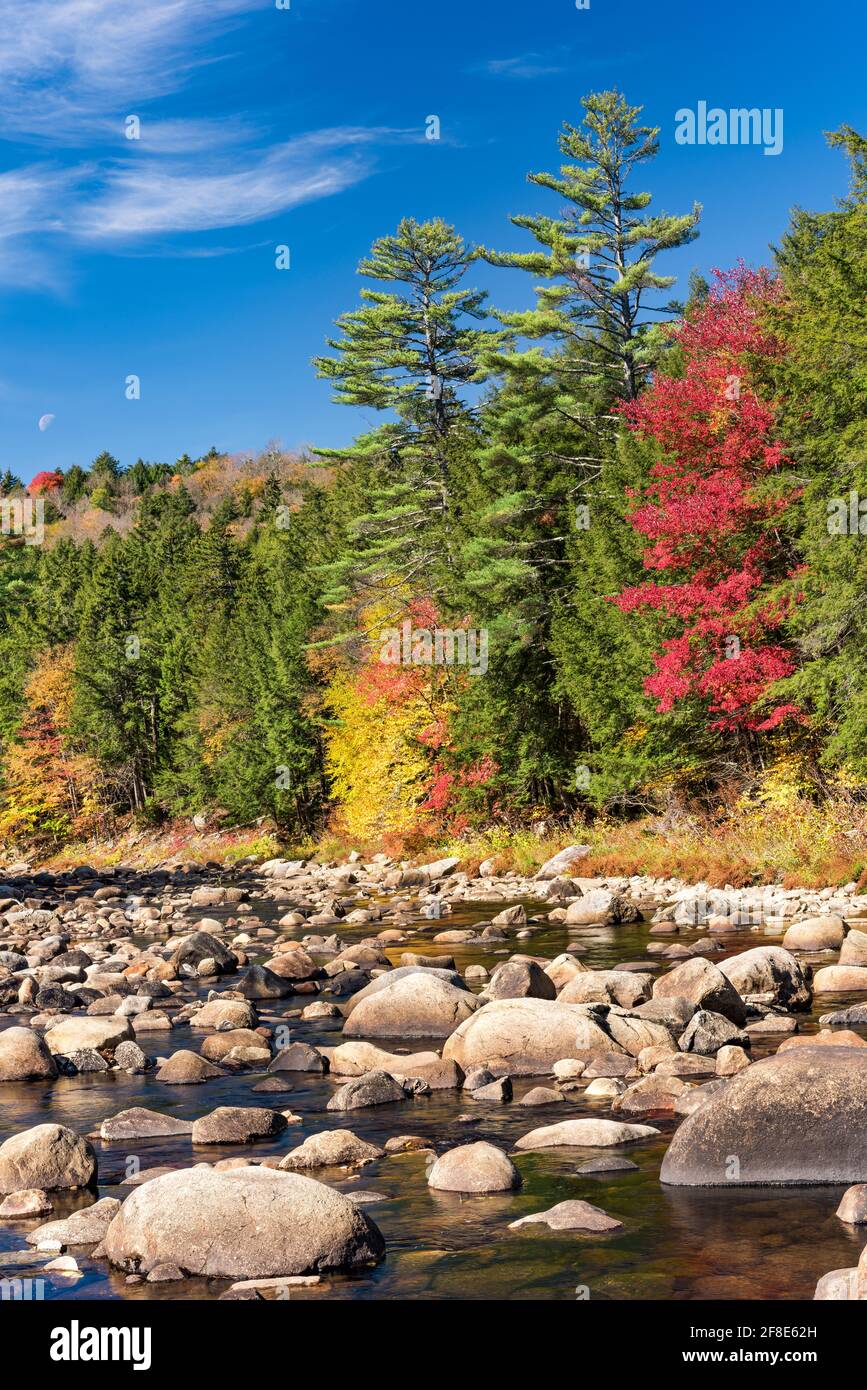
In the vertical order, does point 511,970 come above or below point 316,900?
above

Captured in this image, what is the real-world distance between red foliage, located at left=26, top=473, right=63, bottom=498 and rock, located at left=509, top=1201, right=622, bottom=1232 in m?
147

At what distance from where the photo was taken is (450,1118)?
32.7 ft

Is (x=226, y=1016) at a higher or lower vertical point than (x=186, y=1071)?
lower

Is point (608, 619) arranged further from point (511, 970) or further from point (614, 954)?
point (511, 970)

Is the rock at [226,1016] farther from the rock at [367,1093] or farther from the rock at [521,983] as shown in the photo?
the rock at [367,1093]

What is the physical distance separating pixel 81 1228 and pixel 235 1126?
7.39ft

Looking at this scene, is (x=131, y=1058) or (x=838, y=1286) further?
(x=131, y=1058)

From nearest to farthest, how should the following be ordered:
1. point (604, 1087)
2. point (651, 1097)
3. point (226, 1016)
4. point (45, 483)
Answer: point (651, 1097), point (604, 1087), point (226, 1016), point (45, 483)

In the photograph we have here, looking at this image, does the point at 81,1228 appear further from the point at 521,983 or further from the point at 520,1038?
the point at 521,983

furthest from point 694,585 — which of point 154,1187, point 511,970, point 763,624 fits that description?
point 154,1187

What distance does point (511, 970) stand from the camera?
46.4ft

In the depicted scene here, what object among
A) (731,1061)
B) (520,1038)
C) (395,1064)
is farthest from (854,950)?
(395,1064)

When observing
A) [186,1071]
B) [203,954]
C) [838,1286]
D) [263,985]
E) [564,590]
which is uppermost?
[564,590]

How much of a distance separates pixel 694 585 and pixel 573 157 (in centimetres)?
1648
